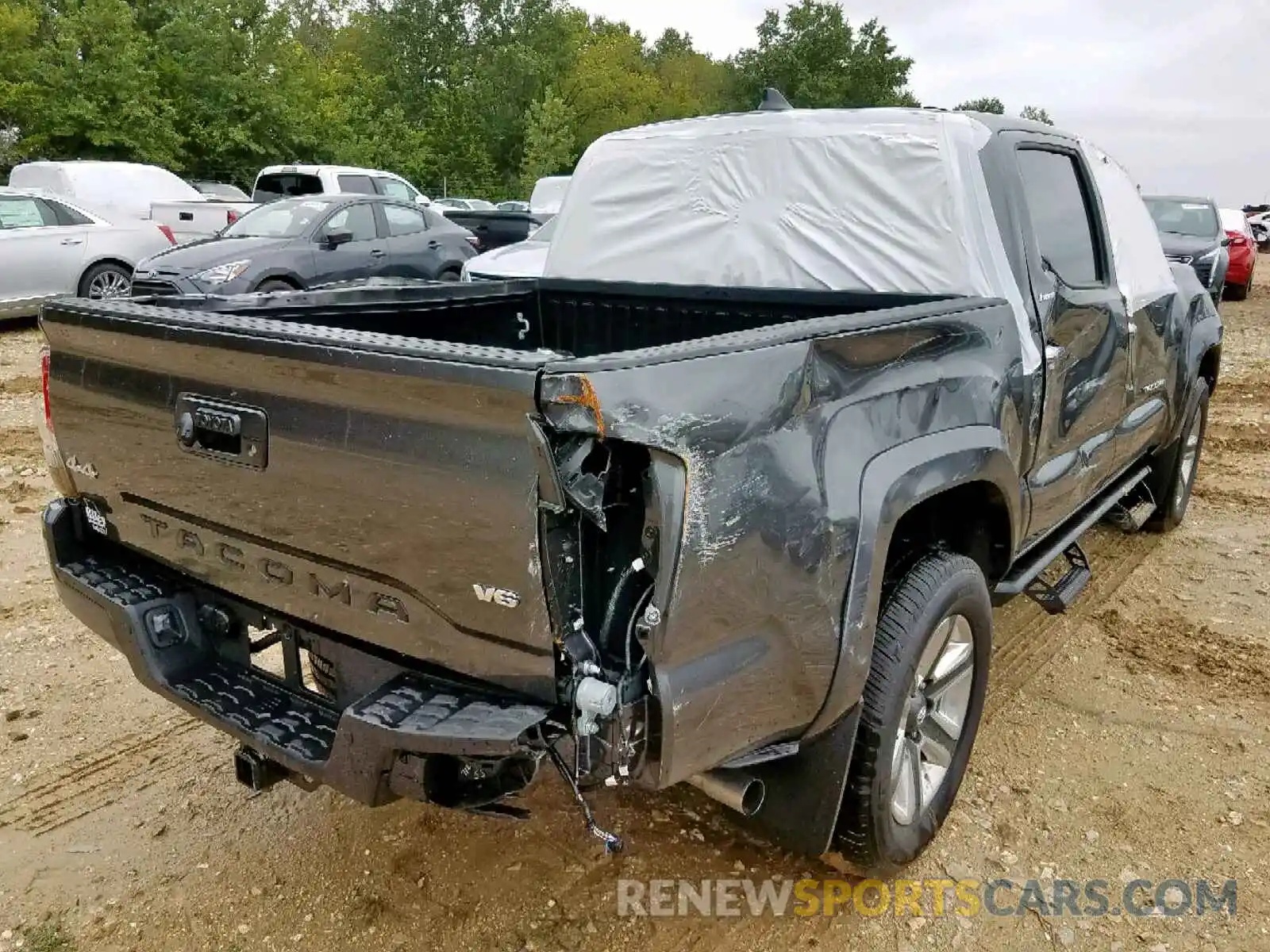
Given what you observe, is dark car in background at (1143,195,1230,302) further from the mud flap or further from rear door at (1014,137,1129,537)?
the mud flap

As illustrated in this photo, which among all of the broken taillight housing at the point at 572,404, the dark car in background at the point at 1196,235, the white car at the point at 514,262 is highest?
the broken taillight housing at the point at 572,404

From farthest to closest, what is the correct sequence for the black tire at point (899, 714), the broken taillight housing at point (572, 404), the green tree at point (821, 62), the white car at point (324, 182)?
the green tree at point (821, 62), the white car at point (324, 182), the black tire at point (899, 714), the broken taillight housing at point (572, 404)

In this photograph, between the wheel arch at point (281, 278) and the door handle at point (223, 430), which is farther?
the wheel arch at point (281, 278)

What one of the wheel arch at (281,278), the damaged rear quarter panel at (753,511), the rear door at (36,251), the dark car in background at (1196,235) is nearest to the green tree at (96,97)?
the rear door at (36,251)

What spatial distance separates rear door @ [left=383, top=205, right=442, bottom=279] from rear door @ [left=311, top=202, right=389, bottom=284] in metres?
0.16

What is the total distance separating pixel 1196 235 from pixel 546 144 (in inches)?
1080

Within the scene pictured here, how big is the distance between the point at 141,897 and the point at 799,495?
2.09m

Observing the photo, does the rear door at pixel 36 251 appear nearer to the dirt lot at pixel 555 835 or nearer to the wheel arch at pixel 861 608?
the dirt lot at pixel 555 835

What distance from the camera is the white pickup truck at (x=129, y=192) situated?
14055 mm

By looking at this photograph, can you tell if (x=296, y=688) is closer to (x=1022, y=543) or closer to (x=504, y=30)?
(x=1022, y=543)

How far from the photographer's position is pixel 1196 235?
14609 millimetres

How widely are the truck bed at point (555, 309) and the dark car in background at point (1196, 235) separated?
1148cm

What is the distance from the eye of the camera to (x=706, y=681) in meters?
1.91

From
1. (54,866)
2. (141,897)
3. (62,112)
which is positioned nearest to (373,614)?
(141,897)
